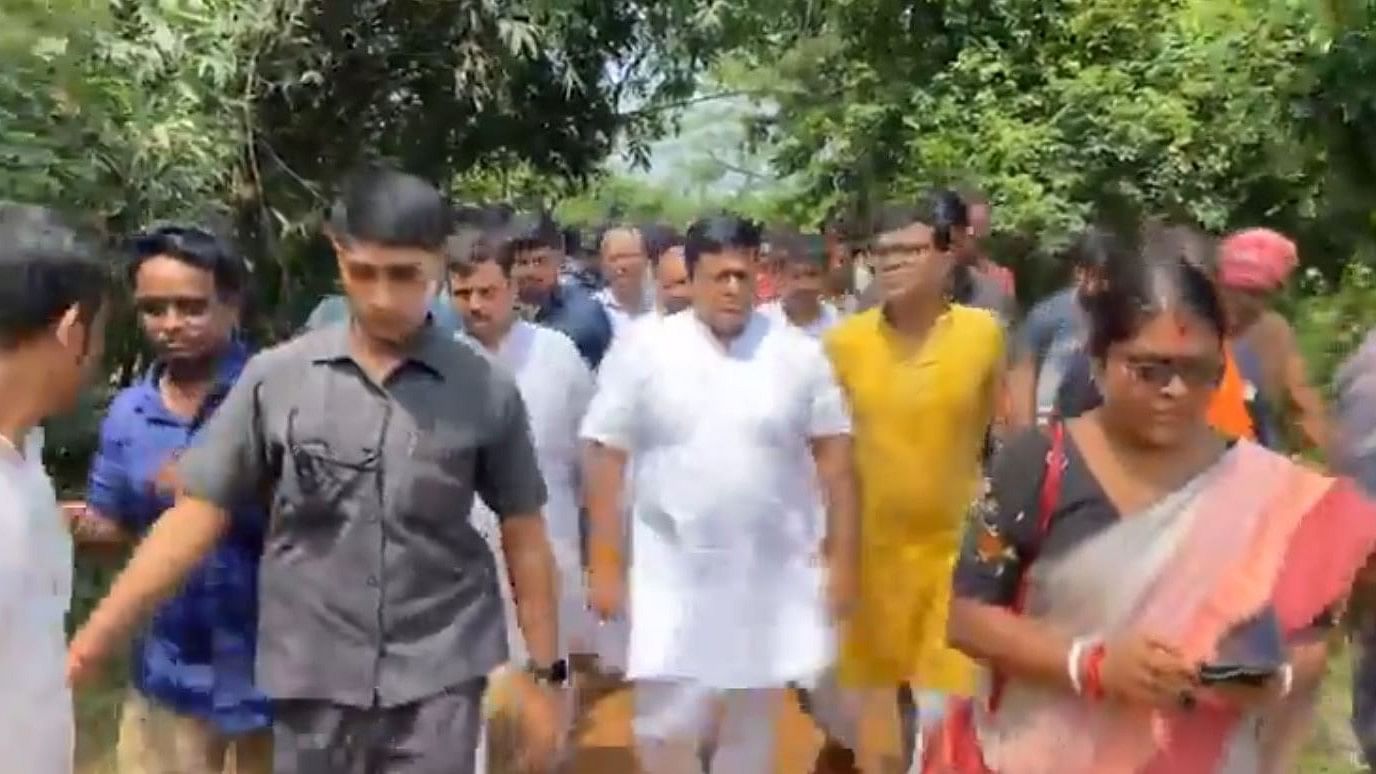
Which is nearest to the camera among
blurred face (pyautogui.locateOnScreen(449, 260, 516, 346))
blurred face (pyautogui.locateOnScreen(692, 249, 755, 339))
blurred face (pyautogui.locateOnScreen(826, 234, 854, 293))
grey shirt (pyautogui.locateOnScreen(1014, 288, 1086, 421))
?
blurred face (pyautogui.locateOnScreen(692, 249, 755, 339))

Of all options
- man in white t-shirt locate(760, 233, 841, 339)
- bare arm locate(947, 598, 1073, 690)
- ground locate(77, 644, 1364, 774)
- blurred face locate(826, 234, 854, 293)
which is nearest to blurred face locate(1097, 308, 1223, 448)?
bare arm locate(947, 598, 1073, 690)

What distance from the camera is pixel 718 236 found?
6305 millimetres

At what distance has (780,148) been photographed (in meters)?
27.0

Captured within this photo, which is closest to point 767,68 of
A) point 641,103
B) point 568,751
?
point 641,103

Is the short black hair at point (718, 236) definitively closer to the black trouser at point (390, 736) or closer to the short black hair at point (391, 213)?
the short black hair at point (391, 213)

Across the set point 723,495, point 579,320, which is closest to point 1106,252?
point 723,495

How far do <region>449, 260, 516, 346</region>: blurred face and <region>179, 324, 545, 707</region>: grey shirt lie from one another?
2358 mm

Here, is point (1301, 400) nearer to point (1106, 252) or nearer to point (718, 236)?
point (718, 236)

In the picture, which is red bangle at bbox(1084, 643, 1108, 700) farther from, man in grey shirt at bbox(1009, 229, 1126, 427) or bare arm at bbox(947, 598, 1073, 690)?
man in grey shirt at bbox(1009, 229, 1126, 427)

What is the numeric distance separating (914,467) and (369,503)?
2546 millimetres

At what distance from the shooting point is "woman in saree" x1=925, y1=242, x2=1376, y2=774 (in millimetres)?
3156

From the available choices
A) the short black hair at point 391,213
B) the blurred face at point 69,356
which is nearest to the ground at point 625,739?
the short black hair at point 391,213

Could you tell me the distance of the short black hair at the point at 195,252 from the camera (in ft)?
15.1

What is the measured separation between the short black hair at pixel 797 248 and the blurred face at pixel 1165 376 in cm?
618
